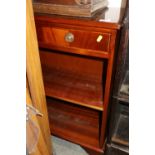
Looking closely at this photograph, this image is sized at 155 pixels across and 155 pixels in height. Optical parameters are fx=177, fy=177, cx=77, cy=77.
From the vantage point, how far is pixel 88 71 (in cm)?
125

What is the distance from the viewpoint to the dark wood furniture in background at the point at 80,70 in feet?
2.49

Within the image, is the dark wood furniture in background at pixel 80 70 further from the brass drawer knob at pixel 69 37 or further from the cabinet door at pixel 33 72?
the cabinet door at pixel 33 72

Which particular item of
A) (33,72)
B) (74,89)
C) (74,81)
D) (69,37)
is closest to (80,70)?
(74,81)

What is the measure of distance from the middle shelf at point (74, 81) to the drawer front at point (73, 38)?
12.0 inches

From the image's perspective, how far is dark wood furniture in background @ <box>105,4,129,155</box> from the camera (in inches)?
27.0

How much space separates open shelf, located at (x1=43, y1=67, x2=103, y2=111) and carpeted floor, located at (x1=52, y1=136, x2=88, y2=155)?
1.43 ft

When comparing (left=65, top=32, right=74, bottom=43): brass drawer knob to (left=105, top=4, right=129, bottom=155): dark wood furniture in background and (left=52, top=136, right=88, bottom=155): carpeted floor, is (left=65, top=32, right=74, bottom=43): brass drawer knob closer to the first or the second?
(left=105, top=4, right=129, bottom=155): dark wood furniture in background

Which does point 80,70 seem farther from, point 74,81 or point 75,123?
point 75,123

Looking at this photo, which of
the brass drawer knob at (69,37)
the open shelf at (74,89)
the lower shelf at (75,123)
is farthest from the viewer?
the lower shelf at (75,123)

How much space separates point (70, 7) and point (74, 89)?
0.47m

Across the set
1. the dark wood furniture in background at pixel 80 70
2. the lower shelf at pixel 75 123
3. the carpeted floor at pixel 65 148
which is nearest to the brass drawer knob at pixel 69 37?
the dark wood furniture in background at pixel 80 70
